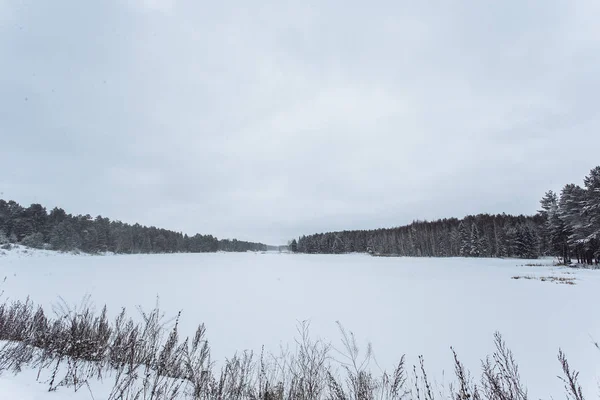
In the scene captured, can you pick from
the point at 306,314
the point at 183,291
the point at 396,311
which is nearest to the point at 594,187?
the point at 396,311

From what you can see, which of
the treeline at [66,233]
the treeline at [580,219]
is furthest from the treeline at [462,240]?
the treeline at [66,233]

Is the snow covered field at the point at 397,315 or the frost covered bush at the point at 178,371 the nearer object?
the frost covered bush at the point at 178,371

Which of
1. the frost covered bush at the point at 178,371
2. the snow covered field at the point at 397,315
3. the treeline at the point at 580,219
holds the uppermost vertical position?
the treeline at the point at 580,219

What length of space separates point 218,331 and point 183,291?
29.6ft

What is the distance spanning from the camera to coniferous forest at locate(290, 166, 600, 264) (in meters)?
35.3

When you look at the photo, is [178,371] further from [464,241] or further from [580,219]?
[464,241]

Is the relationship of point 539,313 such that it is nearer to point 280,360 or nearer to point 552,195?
point 280,360

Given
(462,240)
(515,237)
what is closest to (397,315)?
(515,237)

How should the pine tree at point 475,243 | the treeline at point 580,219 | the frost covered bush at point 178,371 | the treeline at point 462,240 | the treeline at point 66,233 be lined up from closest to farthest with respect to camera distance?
the frost covered bush at point 178,371 → the treeline at point 580,219 → the treeline at point 66,233 → the treeline at point 462,240 → the pine tree at point 475,243

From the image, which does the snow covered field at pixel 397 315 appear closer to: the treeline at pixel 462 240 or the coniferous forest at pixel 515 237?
the coniferous forest at pixel 515 237

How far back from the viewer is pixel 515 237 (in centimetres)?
6003

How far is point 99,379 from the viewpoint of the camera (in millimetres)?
4586

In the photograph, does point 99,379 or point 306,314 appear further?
point 306,314

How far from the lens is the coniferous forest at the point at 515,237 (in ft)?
116
